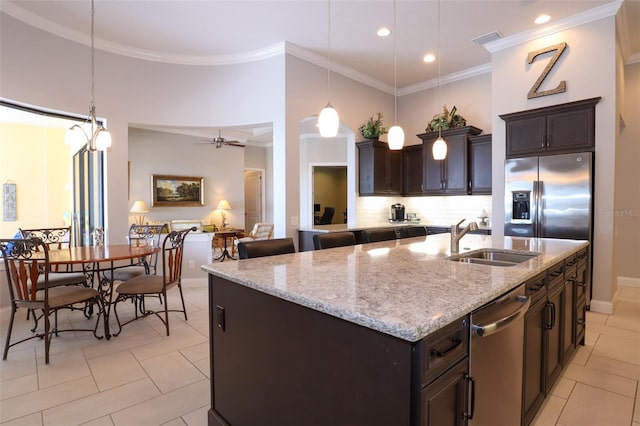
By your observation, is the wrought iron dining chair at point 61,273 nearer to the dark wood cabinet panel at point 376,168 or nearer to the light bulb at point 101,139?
the light bulb at point 101,139

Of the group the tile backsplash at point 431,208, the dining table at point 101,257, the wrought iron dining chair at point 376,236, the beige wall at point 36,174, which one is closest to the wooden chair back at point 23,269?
the dining table at point 101,257

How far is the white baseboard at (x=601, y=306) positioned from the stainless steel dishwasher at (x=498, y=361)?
3088mm

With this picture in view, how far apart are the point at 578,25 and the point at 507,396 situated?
4.36 m

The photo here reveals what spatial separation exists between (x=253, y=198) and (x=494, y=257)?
8889 millimetres

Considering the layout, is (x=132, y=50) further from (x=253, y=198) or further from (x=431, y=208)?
(x=253, y=198)

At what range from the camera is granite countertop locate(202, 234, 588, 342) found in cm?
107

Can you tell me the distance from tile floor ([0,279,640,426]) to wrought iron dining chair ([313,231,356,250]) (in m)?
1.28

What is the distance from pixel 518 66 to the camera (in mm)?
4352

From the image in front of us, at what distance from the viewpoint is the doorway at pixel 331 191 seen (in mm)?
11758

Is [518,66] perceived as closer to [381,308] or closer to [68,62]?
[381,308]

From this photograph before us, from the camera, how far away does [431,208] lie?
20.1ft

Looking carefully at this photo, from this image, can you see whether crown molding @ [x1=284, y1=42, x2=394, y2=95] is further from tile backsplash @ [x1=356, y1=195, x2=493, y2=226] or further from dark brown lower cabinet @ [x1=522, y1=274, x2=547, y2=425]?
dark brown lower cabinet @ [x1=522, y1=274, x2=547, y2=425]

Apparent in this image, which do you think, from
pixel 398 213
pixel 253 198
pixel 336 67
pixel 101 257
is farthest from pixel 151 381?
pixel 253 198

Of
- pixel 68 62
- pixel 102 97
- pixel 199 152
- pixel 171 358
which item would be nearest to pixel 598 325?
pixel 171 358
